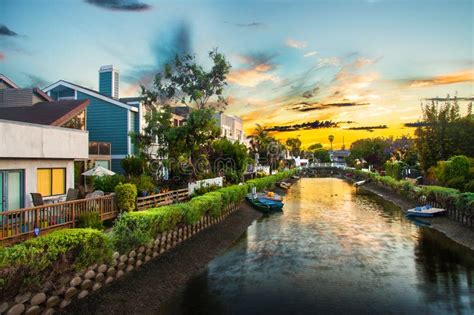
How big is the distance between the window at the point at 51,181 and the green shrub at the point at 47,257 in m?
8.87

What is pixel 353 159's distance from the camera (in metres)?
148

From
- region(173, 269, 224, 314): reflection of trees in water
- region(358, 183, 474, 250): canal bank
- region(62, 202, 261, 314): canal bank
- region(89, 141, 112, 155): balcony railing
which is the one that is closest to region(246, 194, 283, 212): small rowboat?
region(62, 202, 261, 314): canal bank

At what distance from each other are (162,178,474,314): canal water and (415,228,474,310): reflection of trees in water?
4cm

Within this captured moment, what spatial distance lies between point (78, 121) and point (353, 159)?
132m

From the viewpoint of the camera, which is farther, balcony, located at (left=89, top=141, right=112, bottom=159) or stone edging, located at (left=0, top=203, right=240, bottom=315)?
balcony, located at (left=89, top=141, right=112, bottom=159)

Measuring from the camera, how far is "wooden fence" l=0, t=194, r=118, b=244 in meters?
14.7

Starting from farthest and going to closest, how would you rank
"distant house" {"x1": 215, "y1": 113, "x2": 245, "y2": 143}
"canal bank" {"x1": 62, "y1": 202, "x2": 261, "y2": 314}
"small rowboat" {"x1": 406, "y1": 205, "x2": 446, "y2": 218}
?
"distant house" {"x1": 215, "y1": 113, "x2": 245, "y2": 143} < "small rowboat" {"x1": 406, "y1": 205, "x2": 446, "y2": 218} < "canal bank" {"x1": 62, "y1": 202, "x2": 261, "y2": 314}

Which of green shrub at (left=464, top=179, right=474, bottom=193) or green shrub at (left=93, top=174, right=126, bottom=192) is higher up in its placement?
green shrub at (left=93, top=174, right=126, bottom=192)

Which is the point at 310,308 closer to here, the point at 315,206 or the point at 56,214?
the point at 56,214

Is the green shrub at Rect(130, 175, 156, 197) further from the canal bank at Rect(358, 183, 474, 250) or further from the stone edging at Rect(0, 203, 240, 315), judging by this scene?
the canal bank at Rect(358, 183, 474, 250)

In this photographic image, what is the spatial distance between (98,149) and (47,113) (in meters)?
8.94

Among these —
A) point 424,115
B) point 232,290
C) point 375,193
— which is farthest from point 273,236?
point 375,193

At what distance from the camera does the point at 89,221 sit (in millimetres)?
18328

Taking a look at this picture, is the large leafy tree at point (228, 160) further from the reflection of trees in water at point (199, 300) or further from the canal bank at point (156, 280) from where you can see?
the reflection of trees in water at point (199, 300)
